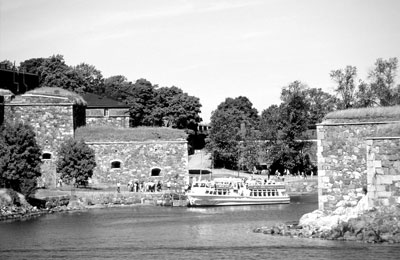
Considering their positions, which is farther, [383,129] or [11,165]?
[11,165]

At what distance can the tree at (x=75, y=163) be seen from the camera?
66.6 metres

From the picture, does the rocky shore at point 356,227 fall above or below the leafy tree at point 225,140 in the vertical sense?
below

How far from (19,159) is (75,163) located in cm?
790

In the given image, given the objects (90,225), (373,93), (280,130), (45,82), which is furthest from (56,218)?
(45,82)

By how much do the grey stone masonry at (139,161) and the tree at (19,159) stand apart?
893 centimetres

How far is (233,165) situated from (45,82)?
23.4 meters

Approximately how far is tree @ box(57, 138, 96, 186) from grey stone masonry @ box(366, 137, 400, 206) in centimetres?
3187

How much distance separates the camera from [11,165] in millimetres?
58531

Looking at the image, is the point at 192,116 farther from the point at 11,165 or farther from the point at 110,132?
the point at 11,165

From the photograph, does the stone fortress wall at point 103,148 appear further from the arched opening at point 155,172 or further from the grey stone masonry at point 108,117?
the grey stone masonry at point 108,117

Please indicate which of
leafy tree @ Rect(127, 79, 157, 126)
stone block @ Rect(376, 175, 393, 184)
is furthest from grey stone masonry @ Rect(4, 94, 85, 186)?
stone block @ Rect(376, 175, 393, 184)

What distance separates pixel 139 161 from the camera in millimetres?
70250

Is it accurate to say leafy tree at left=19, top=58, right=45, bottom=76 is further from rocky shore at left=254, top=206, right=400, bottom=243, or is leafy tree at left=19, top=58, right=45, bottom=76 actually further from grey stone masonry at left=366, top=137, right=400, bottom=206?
grey stone masonry at left=366, top=137, right=400, bottom=206

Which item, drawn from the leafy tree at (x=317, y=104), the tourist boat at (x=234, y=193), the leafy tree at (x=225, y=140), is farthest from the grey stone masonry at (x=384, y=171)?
the leafy tree at (x=317, y=104)
